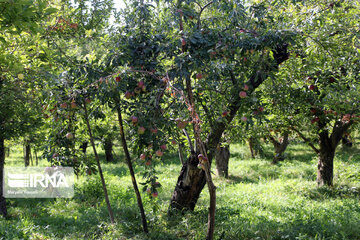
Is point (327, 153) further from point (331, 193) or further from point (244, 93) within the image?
point (244, 93)

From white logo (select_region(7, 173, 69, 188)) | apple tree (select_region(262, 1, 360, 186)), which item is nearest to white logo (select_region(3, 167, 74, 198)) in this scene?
white logo (select_region(7, 173, 69, 188))

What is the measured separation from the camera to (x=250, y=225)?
5.13 metres

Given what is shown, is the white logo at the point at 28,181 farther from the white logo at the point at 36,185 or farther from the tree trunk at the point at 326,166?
the tree trunk at the point at 326,166

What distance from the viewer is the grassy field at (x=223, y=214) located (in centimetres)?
484

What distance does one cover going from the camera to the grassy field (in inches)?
190

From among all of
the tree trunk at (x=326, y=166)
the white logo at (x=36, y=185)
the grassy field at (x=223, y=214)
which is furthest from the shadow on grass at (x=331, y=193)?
the white logo at (x=36, y=185)

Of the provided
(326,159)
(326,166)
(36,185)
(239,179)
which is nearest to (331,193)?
(326,166)

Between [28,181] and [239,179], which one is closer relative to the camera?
[28,181]

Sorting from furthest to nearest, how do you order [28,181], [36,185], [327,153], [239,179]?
[239,179] < [28,181] < [36,185] < [327,153]

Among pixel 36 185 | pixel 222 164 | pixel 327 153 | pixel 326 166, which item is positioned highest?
pixel 327 153

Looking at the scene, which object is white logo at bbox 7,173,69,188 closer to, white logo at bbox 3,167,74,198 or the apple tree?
white logo at bbox 3,167,74,198

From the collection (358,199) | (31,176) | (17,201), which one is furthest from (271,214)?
(31,176)

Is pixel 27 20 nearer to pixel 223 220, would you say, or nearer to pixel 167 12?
pixel 167 12

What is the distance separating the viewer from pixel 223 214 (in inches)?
239
